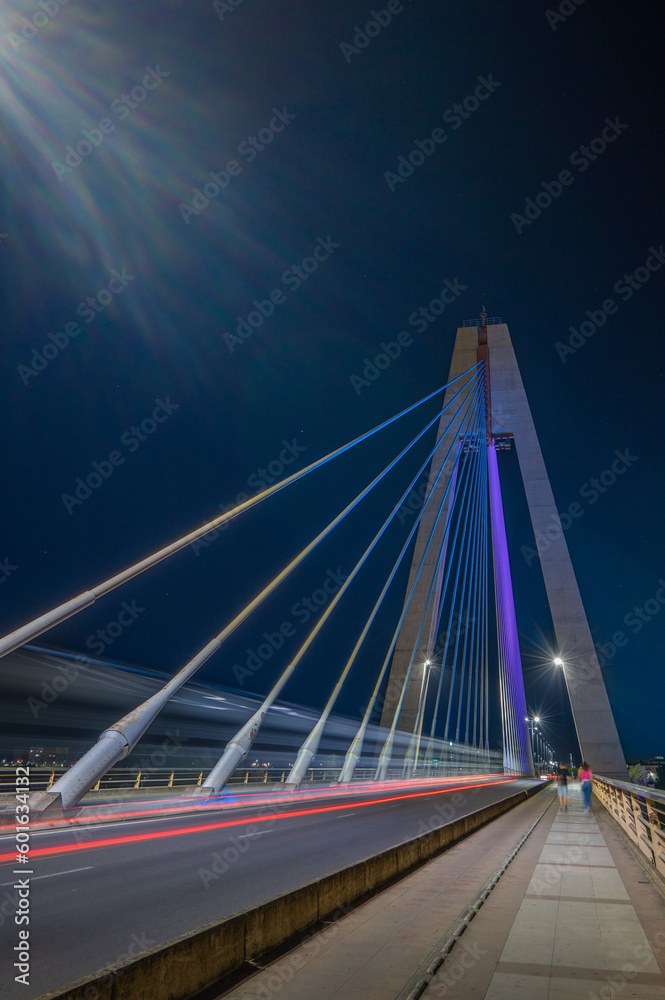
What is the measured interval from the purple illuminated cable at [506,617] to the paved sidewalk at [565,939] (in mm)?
32627

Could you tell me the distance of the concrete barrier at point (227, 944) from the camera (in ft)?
9.33

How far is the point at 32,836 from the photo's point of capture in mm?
10703

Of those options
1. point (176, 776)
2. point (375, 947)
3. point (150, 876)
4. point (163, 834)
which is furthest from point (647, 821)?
point (176, 776)

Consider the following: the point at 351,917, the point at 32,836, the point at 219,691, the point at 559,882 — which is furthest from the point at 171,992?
the point at 219,691

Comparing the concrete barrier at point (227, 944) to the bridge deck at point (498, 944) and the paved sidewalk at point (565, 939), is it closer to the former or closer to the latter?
the bridge deck at point (498, 944)

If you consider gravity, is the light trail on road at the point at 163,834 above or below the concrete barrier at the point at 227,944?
below

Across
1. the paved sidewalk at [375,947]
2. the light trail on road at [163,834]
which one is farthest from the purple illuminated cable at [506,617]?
the paved sidewalk at [375,947]

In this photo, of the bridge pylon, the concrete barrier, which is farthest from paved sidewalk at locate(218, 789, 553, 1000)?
the bridge pylon

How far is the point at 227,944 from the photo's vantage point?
12.3 feet

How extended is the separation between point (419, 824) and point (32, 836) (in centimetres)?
747

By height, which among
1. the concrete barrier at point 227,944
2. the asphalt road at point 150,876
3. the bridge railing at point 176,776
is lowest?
the bridge railing at point 176,776

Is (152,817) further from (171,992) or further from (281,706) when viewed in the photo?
(281,706)

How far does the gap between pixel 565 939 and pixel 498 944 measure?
0.52 metres

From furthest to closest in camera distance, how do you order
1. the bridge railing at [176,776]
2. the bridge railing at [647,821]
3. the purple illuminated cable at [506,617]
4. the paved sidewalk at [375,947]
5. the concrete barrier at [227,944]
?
the purple illuminated cable at [506,617]
the bridge railing at [176,776]
the bridge railing at [647,821]
the paved sidewalk at [375,947]
the concrete barrier at [227,944]
